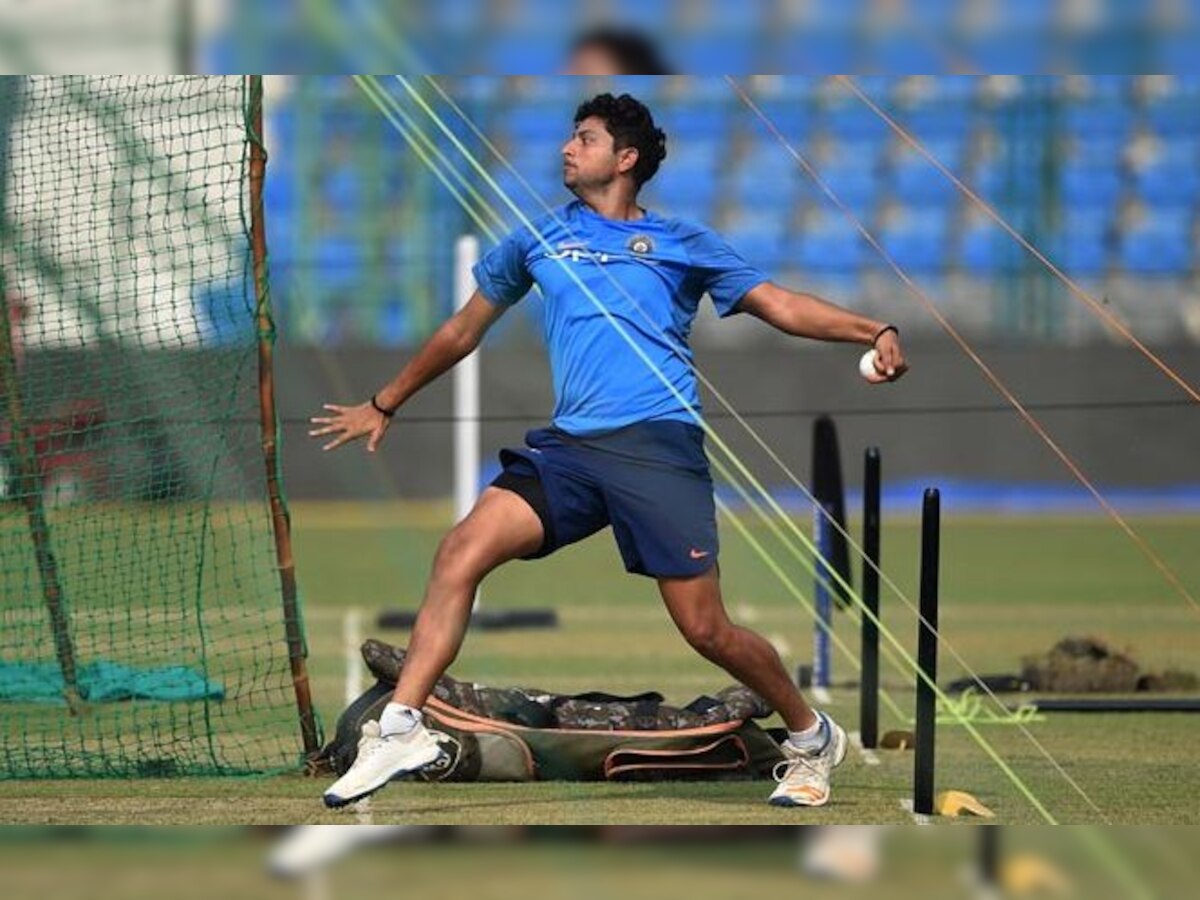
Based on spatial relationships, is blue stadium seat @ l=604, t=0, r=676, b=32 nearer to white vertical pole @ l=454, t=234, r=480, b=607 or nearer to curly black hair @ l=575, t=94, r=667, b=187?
curly black hair @ l=575, t=94, r=667, b=187

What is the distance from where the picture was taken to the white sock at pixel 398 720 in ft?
22.9

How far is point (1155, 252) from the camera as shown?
28547mm

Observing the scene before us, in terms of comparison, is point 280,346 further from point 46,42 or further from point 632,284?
point 46,42

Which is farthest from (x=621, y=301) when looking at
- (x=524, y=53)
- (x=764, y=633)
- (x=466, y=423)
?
(x=466, y=423)

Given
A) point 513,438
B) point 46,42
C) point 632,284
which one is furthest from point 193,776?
point 513,438

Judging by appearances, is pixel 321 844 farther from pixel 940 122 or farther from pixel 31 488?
pixel 940 122

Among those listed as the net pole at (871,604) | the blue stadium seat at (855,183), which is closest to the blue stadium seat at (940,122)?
the blue stadium seat at (855,183)

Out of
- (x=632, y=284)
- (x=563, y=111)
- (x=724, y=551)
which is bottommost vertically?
(x=724, y=551)

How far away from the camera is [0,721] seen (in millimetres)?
9492

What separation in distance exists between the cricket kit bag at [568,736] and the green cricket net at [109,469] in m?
0.62

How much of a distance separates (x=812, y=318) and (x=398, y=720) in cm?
171

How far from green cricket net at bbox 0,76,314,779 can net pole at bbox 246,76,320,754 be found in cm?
5

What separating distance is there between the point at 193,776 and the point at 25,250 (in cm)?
306

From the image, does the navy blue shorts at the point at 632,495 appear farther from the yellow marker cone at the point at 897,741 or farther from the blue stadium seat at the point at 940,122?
the blue stadium seat at the point at 940,122
